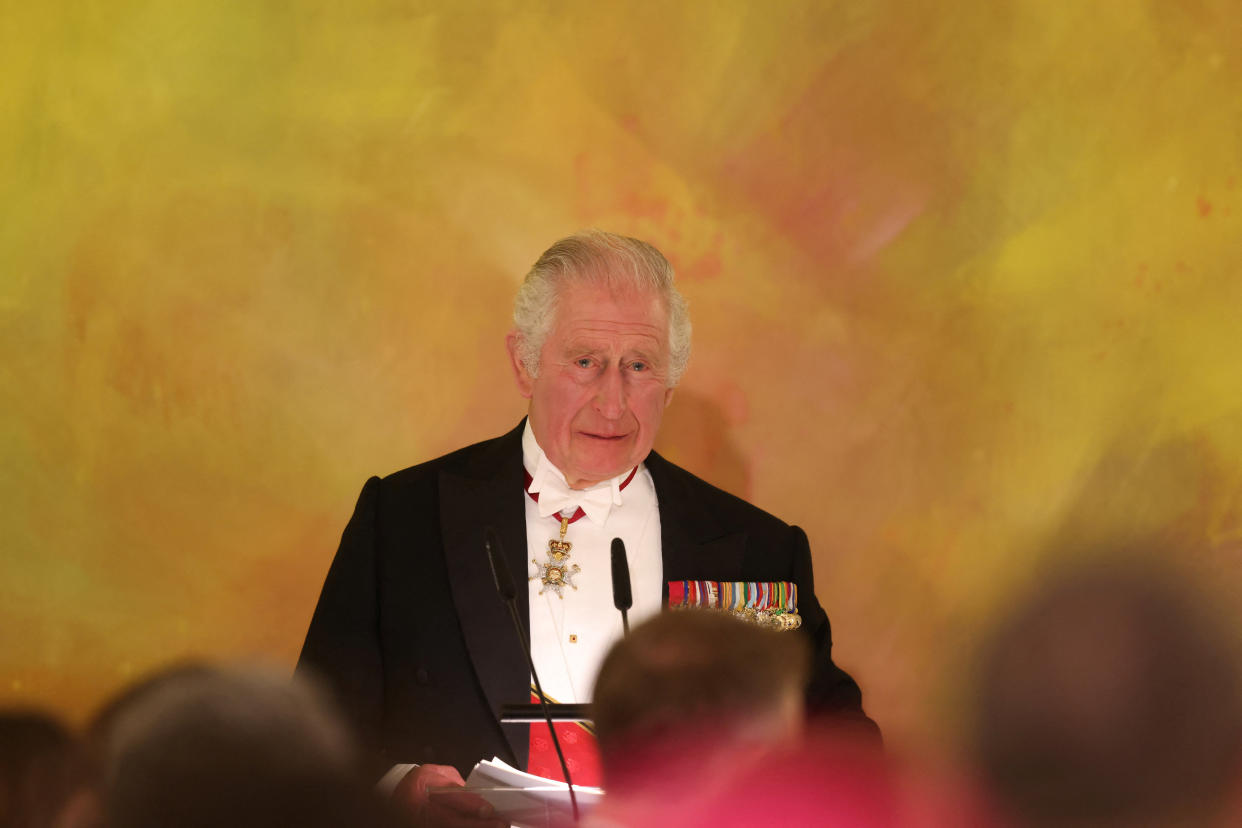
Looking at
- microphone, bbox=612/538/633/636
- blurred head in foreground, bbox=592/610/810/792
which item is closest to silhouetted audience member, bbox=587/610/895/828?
blurred head in foreground, bbox=592/610/810/792

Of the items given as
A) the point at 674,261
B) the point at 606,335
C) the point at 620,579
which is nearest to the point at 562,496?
the point at 606,335

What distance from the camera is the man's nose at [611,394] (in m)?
2.75

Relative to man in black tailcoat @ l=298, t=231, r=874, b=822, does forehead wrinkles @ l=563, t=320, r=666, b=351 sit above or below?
above

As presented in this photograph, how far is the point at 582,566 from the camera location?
110 inches

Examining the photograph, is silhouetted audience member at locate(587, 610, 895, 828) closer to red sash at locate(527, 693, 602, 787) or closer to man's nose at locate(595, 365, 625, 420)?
red sash at locate(527, 693, 602, 787)

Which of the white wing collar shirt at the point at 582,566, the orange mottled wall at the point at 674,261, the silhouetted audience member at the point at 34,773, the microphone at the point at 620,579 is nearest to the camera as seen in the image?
the silhouetted audience member at the point at 34,773

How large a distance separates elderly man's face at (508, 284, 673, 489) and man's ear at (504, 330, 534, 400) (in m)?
0.05

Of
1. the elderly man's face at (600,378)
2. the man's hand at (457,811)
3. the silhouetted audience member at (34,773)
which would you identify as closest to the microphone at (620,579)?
the man's hand at (457,811)

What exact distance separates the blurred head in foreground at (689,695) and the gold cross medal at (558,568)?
1.54m

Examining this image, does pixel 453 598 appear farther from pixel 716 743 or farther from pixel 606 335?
pixel 716 743

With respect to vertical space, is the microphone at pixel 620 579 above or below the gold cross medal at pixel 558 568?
below

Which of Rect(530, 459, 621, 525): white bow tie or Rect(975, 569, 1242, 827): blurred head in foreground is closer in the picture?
Rect(975, 569, 1242, 827): blurred head in foreground

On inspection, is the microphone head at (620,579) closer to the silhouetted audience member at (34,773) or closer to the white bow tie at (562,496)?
the white bow tie at (562,496)

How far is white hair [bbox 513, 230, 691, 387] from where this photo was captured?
2.77m
